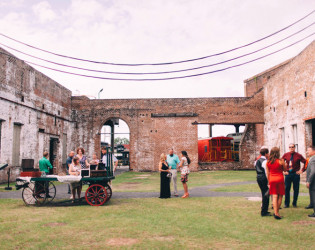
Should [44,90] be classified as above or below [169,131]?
above

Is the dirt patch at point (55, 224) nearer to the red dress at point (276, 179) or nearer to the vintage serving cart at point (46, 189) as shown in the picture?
the vintage serving cart at point (46, 189)

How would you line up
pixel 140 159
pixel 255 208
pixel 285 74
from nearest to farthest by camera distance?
pixel 255 208 < pixel 285 74 < pixel 140 159

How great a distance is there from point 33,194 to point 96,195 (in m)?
1.79

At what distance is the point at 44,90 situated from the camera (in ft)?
62.2

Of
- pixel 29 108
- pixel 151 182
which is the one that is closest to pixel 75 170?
pixel 151 182

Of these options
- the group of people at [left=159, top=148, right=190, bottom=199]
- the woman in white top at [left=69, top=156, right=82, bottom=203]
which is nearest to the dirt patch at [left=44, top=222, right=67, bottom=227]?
the woman in white top at [left=69, top=156, right=82, bottom=203]

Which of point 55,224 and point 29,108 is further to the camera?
point 29,108

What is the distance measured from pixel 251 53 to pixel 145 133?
37.1ft

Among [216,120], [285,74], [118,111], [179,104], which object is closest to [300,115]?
[285,74]

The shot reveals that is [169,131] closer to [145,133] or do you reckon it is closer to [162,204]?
[145,133]

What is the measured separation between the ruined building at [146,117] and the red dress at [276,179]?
31.6ft

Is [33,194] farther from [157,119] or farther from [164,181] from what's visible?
[157,119]

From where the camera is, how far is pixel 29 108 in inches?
671

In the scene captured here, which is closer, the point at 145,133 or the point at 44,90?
the point at 44,90
